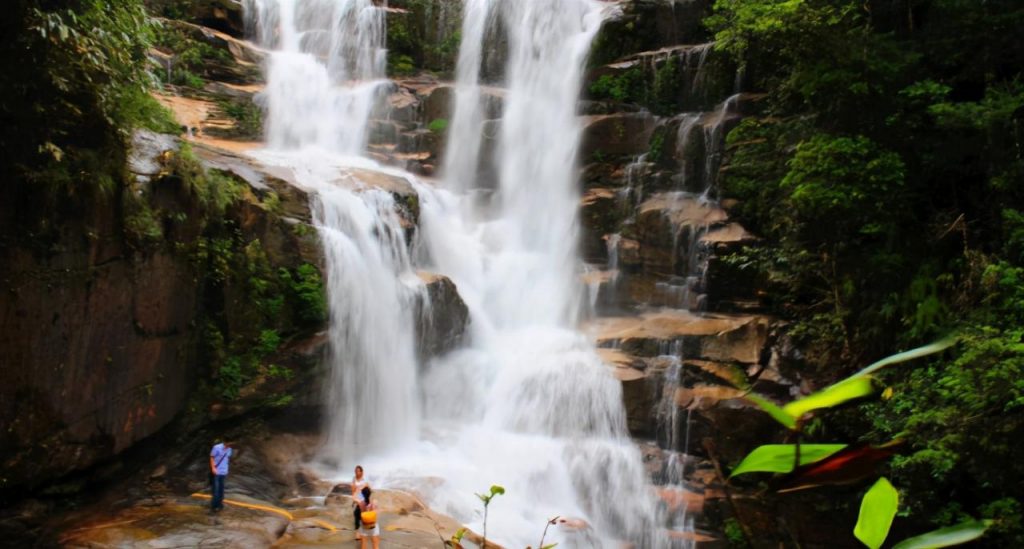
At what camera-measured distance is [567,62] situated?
60.8 ft

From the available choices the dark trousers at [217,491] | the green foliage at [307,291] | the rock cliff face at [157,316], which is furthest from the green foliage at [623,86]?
the dark trousers at [217,491]

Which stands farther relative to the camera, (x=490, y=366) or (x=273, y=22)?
(x=273, y=22)

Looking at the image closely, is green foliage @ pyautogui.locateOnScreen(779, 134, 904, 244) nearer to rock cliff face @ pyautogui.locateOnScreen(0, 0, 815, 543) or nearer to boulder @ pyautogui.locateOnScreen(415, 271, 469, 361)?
rock cliff face @ pyautogui.locateOnScreen(0, 0, 815, 543)

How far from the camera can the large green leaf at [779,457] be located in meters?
1.08

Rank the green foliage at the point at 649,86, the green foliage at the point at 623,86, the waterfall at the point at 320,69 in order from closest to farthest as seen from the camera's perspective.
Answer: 1. the green foliage at the point at 649,86
2. the green foliage at the point at 623,86
3. the waterfall at the point at 320,69

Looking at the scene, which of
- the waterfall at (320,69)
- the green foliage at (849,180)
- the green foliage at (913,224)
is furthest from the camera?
the waterfall at (320,69)

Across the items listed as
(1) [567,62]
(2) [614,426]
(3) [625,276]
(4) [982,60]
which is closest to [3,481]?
(2) [614,426]

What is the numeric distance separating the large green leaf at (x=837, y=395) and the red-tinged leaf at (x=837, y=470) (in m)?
0.11

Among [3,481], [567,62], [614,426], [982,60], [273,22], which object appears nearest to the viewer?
[3,481]

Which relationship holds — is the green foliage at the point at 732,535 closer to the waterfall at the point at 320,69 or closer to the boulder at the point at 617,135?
the boulder at the point at 617,135

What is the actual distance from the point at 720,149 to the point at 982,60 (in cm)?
521

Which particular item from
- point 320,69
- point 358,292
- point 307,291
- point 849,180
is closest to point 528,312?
point 358,292

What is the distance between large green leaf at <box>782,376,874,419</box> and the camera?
1.02 meters

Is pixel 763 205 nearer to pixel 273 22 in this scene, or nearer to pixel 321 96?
pixel 321 96
